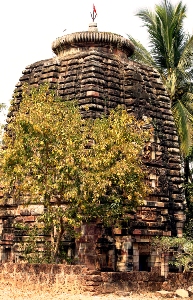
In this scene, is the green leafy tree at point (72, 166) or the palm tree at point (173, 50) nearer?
the green leafy tree at point (72, 166)

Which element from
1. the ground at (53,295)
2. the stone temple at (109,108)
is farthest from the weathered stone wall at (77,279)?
the stone temple at (109,108)

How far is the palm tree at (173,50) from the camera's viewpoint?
1173 inches

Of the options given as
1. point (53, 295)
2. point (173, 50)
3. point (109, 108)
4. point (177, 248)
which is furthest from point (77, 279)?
point (173, 50)

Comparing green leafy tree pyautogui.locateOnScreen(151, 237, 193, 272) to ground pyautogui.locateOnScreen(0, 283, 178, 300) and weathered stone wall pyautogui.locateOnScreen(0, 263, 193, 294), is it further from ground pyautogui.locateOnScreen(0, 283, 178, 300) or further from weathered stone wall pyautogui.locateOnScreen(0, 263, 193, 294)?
ground pyautogui.locateOnScreen(0, 283, 178, 300)

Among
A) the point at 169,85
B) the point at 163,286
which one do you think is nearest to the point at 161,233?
the point at 163,286

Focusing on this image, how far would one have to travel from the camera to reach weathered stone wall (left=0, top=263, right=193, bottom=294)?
16.7 metres

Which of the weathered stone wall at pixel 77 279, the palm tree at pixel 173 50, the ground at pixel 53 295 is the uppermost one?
the palm tree at pixel 173 50

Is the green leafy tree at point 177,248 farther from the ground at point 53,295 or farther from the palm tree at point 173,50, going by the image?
the palm tree at point 173,50

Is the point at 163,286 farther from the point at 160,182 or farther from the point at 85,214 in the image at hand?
the point at 160,182

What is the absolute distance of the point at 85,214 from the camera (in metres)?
18.2

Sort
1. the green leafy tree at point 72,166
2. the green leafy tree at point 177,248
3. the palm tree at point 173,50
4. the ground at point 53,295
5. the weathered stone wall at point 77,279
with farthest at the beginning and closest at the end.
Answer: the palm tree at point 173,50
the green leafy tree at point 177,248
the green leafy tree at point 72,166
the weathered stone wall at point 77,279
the ground at point 53,295

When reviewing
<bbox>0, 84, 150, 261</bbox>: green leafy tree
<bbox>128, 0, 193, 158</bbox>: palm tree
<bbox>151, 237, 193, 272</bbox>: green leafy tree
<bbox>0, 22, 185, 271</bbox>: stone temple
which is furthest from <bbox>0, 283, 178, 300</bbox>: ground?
<bbox>128, 0, 193, 158</bbox>: palm tree

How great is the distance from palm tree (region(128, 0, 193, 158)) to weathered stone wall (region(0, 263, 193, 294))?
12.7 meters

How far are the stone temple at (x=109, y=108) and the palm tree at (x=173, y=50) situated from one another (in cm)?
621
